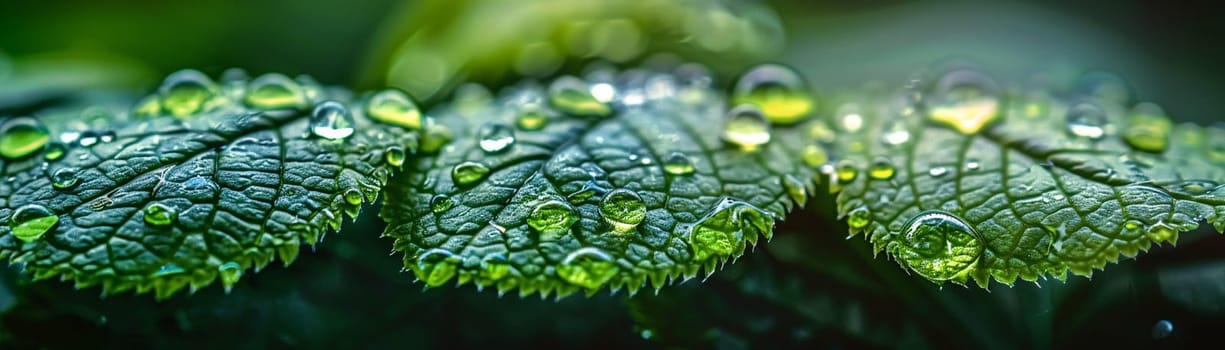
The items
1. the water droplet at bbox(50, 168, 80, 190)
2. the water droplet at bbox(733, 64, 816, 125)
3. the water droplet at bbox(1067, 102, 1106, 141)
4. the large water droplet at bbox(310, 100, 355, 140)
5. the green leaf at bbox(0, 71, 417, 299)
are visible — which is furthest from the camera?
the water droplet at bbox(733, 64, 816, 125)

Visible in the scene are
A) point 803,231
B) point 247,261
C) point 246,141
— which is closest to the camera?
point 247,261

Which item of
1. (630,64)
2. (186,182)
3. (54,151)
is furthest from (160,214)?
(630,64)

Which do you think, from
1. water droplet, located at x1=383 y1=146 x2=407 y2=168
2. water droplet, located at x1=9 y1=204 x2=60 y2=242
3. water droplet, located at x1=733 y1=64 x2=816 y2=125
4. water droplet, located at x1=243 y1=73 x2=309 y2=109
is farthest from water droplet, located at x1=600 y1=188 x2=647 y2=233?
water droplet, located at x1=9 y1=204 x2=60 y2=242

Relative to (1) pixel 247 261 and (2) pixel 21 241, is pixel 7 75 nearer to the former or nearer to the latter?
(2) pixel 21 241

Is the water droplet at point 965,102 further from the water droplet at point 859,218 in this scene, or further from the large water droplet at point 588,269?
the large water droplet at point 588,269

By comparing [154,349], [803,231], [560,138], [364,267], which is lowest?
[154,349]

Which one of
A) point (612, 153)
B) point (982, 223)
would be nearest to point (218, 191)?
point (612, 153)

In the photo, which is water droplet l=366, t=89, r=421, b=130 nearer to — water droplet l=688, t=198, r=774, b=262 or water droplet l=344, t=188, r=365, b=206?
water droplet l=344, t=188, r=365, b=206

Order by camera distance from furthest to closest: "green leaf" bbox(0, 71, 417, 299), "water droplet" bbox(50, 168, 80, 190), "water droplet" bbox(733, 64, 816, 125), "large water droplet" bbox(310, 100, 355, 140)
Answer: "water droplet" bbox(733, 64, 816, 125) < "large water droplet" bbox(310, 100, 355, 140) < "water droplet" bbox(50, 168, 80, 190) < "green leaf" bbox(0, 71, 417, 299)

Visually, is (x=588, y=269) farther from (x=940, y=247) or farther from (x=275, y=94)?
(x=275, y=94)
